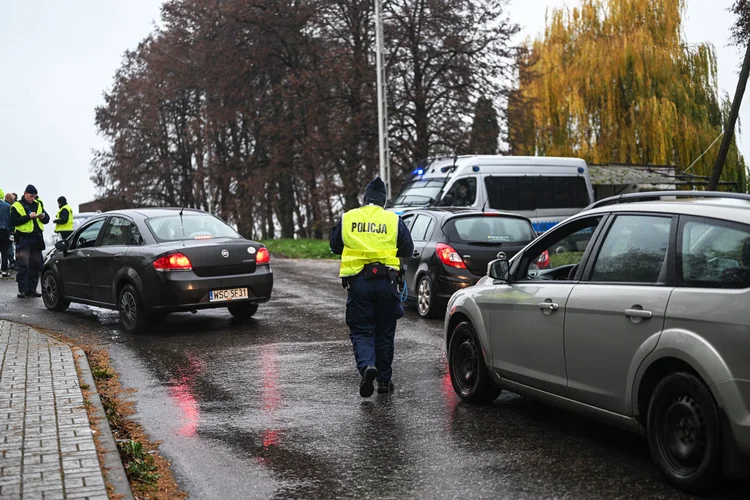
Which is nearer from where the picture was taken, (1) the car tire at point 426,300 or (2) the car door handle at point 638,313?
(2) the car door handle at point 638,313

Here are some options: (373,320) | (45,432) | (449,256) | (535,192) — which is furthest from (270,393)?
(535,192)

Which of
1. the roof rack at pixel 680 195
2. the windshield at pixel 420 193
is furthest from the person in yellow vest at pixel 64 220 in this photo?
the roof rack at pixel 680 195

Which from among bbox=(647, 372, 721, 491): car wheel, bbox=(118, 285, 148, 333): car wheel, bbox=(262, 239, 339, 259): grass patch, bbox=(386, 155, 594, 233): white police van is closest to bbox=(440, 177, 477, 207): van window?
bbox=(386, 155, 594, 233): white police van

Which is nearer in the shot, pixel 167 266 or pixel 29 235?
pixel 167 266

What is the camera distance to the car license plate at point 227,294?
11719mm

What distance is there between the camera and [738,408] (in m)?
4.54

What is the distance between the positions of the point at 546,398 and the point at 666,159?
2890 centimetres

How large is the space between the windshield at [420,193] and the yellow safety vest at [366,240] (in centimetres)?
1407

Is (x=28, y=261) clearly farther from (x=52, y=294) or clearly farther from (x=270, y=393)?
(x=270, y=393)

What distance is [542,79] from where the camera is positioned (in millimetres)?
35469

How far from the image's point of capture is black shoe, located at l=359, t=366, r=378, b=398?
743cm

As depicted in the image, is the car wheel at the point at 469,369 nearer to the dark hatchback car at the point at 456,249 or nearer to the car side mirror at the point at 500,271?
the car side mirror at the point at 500,271

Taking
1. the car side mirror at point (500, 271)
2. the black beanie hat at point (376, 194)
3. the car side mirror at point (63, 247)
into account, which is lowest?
the car side mirror at point (500, 271)

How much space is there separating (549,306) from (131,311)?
23.7 feet
